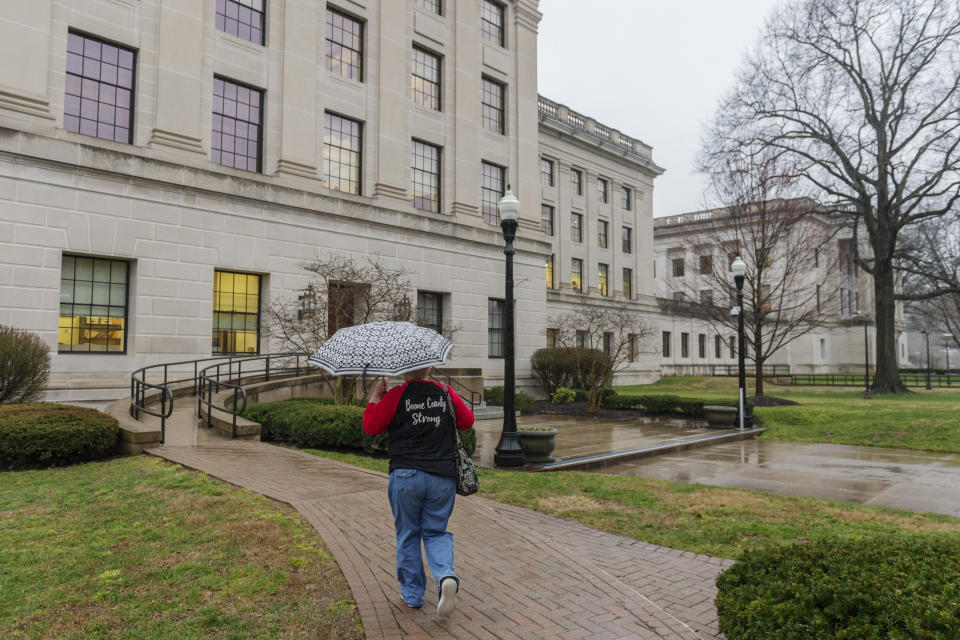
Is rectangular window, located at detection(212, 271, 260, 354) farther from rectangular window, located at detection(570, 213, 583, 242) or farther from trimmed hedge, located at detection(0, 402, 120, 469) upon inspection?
rectangular window, located at detection(570, 213, 583, 242)

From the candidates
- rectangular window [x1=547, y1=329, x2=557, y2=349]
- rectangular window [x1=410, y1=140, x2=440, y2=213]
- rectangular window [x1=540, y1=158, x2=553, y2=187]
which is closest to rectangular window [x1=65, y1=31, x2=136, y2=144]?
rectangular window [x1=410, y1=140, x2=440, y2=213]

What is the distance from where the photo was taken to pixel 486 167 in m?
27.1

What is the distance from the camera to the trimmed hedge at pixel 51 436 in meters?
9.05

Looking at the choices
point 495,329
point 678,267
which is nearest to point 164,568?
point 495,329

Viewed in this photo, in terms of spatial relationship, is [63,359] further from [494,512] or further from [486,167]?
[486,167]

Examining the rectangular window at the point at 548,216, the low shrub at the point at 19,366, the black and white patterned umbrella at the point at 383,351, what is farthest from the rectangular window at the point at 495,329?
the black and white patterned umbrella at the point at 383,351

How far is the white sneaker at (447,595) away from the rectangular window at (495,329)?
2212cm

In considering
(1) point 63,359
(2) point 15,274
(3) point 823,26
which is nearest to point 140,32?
(2) point 15,274

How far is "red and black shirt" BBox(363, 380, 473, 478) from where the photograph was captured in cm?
421

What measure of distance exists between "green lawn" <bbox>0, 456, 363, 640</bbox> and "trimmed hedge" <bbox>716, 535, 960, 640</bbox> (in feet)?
7.93

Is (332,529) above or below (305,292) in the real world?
below

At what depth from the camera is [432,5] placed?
25141mm

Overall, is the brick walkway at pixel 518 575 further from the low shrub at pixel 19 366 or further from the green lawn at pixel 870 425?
the green lawn at pixel 870 425

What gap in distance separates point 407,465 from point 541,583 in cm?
167
